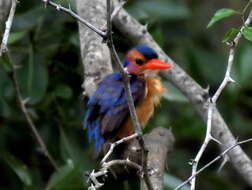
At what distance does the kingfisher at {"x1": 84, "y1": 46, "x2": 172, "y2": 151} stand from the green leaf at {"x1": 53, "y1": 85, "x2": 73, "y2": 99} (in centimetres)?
27

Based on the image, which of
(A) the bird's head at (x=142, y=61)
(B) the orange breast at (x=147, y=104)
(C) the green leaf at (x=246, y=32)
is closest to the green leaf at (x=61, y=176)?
(B) the orange breast at (x=147, y=104)

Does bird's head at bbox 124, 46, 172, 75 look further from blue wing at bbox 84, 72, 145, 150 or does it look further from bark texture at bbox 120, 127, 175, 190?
bark texture at bbox 120, 127, 175, 190

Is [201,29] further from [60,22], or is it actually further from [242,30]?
[242,30]

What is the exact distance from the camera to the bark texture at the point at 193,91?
3.53 m

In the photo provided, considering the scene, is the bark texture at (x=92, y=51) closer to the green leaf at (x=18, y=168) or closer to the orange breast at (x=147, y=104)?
the orange breast at (x=147, y=104)

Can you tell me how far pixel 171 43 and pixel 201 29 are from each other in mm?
346

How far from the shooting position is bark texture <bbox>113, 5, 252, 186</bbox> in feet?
11.6

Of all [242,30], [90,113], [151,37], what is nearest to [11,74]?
[90,113]

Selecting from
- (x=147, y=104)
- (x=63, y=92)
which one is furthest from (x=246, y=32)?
(x=63, y=92)

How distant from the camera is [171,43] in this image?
5.22 metres

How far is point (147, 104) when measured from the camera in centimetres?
377

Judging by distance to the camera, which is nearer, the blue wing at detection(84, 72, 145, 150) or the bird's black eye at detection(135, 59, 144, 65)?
the blue wing at detection(84, 72, 145, 150)

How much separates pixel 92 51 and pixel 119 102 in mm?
352

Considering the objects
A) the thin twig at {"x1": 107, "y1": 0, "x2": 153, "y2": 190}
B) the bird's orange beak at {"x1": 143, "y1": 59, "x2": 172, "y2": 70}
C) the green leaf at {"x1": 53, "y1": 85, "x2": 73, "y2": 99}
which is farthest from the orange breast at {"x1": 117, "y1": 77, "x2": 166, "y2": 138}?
the thin twig at {"x1": 107, "y1": 0, "x2": 153, "y2": 190}
